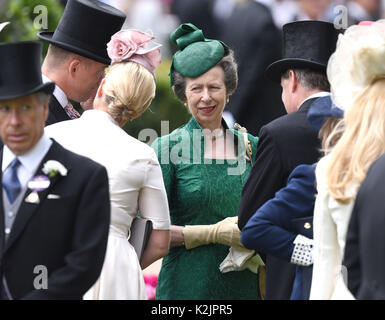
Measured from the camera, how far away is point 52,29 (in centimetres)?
797

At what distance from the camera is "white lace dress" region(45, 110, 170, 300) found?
4.18 m

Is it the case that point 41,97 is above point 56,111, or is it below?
above

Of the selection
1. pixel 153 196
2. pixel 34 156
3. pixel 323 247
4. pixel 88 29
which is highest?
pixel 88 29

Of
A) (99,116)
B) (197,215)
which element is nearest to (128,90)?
(99,116)

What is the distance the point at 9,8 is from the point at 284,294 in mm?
4795

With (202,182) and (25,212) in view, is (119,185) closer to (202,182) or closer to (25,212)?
(25,212)

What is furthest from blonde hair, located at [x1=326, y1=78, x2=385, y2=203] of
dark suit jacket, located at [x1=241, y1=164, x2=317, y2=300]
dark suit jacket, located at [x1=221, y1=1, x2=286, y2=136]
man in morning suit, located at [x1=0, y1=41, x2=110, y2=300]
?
dark suit jacket, located at [x1=221, y1=1, x2=286, y2=136]

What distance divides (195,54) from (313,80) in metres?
0.76

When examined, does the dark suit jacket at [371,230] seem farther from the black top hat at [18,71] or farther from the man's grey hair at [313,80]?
the man's grey hair at [313,80]

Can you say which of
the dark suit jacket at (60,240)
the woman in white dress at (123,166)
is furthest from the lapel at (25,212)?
the woman in white dress at (123,166)

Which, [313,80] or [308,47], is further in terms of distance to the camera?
[308,47]

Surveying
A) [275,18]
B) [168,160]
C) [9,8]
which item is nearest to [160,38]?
[275,18]

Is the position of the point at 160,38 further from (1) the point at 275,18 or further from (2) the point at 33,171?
(2) the point at 33,171

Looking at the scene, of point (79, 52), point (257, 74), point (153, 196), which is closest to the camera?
point (153, 196)
